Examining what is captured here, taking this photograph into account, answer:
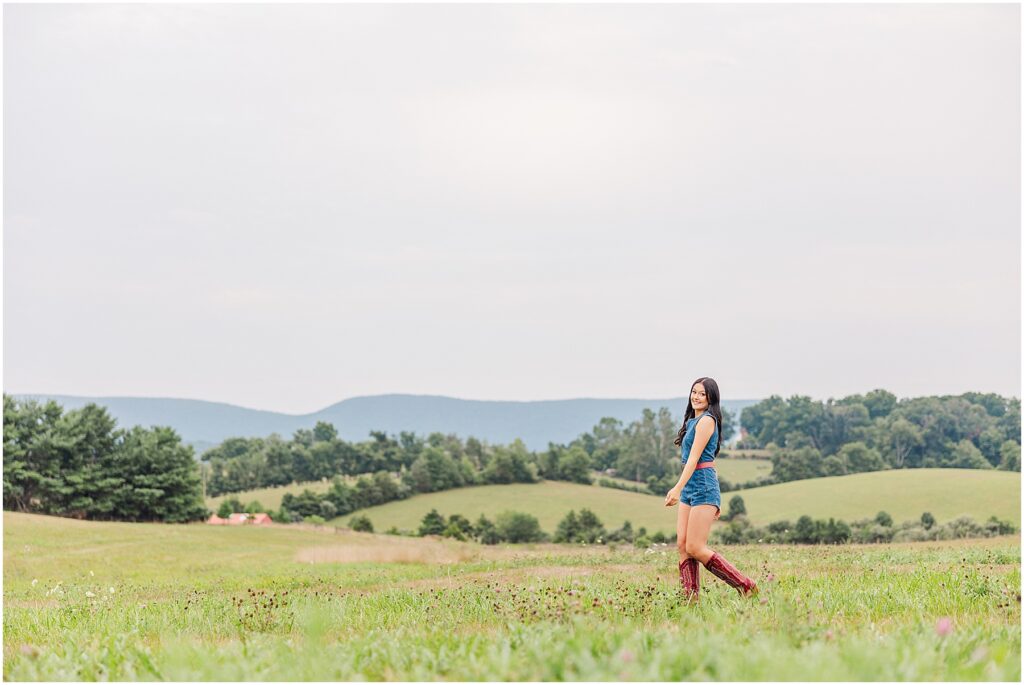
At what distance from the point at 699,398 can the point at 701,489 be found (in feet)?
3.33

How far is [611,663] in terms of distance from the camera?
17.8ft

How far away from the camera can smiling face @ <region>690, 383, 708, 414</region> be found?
399 inches

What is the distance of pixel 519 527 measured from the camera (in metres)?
93.5

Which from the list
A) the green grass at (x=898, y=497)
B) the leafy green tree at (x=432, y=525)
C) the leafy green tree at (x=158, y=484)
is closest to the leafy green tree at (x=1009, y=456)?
the green grass at (x=898, y=497)

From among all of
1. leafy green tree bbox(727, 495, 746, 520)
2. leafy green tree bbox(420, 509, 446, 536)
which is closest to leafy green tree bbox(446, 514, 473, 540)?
leafy green tree bbox(420, 509, 446, 536)

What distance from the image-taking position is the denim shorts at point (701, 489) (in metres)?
9.88

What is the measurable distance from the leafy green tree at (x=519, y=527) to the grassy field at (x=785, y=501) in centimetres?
398

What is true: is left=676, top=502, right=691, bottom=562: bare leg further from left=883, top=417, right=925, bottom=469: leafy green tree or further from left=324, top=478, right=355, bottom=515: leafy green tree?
left=883, top=417, right=925, bottom=469: leafy green tree

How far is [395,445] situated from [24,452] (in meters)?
69.2

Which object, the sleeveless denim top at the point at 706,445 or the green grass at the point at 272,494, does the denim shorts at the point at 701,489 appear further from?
the green grass at the point at 272,494

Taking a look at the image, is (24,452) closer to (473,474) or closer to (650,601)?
(473,474)

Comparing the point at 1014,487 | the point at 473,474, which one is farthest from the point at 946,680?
the point at 473,474

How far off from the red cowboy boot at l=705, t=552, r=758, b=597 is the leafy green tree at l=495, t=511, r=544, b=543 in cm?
8046

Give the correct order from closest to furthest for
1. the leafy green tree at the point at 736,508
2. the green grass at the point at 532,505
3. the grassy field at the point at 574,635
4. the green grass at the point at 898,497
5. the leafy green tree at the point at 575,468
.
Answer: the grassy field at the point at 574,635, the green grass at the point at 898,497, the leafy green tree at the point at 736,508, the green grass at the point at 532,505, the leafy green tree at the point at 575,468
